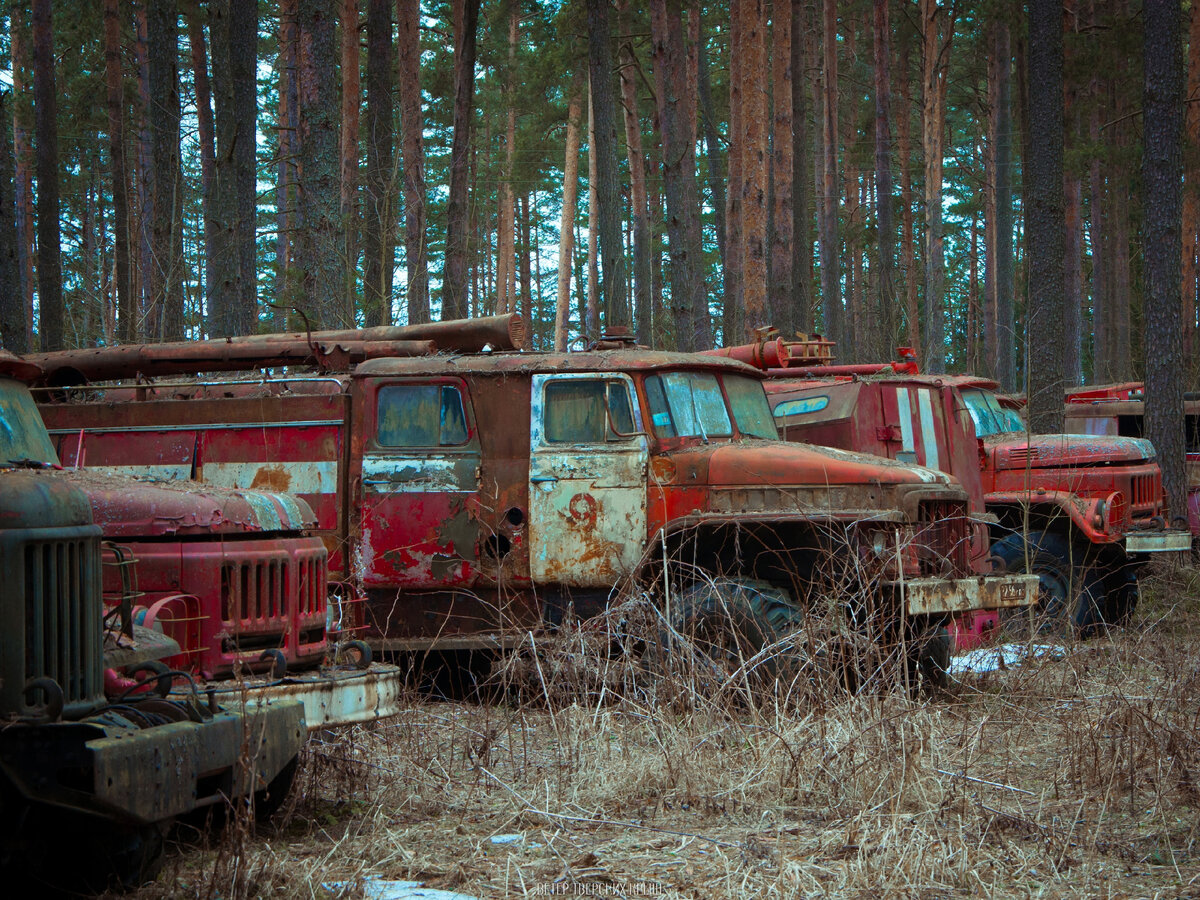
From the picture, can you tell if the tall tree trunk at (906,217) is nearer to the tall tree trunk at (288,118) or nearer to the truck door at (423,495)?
the tall tree trunk at (288,118)

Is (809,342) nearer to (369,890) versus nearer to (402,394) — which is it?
(402,394)

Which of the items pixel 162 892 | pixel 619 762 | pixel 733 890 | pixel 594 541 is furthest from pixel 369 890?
pixel 594 541

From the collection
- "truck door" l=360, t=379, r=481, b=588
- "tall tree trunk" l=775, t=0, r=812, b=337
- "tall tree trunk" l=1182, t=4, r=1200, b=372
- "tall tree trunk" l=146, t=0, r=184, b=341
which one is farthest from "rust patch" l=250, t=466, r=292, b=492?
"tall tree trunk" l=1182, t=4, r=1200, b=372

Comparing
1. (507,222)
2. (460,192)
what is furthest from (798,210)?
(507,222)

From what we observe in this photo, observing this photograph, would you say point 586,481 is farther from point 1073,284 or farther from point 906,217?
point 906,217

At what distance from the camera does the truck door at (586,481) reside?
775 cm

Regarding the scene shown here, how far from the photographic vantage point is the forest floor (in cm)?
435

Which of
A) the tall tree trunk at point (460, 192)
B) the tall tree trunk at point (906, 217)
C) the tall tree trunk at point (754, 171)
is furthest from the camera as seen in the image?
the tall tree trunk at point (906, 217)

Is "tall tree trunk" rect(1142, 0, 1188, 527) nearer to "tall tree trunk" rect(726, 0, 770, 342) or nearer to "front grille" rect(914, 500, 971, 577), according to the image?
"tall tree trunk" rect(726, 0, 770, 342)

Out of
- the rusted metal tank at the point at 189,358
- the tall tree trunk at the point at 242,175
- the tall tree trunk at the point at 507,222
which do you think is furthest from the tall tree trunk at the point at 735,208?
the rusted metal tank at the point at 189,358

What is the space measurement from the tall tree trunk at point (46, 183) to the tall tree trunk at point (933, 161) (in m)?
14.7

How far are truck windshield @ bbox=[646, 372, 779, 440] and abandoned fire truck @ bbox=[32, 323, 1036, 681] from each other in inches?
0.5

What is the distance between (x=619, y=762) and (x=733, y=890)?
1633mm

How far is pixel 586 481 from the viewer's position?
7.81 m
